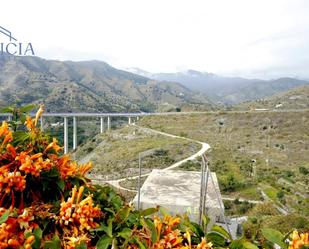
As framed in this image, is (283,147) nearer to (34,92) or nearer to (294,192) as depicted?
(294,192)

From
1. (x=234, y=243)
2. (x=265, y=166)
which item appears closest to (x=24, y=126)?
(x=234, y=243)

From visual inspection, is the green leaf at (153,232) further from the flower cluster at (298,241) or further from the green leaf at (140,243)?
the flower cluster at (298,241)

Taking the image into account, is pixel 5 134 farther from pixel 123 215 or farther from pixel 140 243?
pixel 140 243

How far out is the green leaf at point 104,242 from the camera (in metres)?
1.13

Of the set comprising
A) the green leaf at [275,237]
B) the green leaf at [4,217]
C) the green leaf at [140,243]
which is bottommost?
the green leaf at [140,243]

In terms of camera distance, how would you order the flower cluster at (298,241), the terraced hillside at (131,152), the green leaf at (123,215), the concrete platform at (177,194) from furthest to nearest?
1. the terraced hillside at (131,152)
2. the concrete platform at (177,194)
3. the green leaf at (123,215)
4. the flower cluster at (298,241)

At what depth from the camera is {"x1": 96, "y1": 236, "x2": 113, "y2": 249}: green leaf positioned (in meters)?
1.13

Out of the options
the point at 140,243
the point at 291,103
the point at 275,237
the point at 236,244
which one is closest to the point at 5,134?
the point at 140,243

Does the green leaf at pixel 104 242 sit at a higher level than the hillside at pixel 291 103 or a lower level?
higher

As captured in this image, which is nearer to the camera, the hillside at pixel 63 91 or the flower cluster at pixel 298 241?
the flower cluster at pixel 298 241

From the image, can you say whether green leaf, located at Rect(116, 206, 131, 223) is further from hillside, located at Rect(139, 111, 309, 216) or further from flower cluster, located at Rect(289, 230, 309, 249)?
hillside, located at Rect(139, 111, 309, 216)

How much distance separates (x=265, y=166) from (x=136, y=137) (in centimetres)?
1796

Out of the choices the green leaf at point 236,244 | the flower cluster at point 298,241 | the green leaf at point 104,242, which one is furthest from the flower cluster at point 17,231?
the flower cluster at point 298,241

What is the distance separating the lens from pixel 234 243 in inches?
46.1
